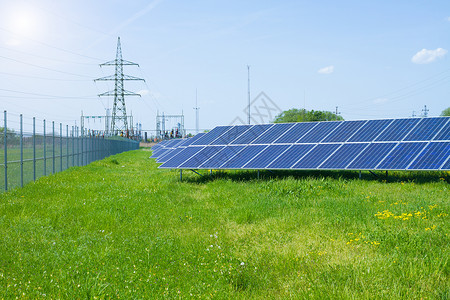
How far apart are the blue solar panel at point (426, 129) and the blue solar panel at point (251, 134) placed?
624 centimetres

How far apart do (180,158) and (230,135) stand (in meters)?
3.12

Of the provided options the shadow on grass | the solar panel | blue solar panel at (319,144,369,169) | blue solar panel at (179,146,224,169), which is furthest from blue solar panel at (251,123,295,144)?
the solar panel

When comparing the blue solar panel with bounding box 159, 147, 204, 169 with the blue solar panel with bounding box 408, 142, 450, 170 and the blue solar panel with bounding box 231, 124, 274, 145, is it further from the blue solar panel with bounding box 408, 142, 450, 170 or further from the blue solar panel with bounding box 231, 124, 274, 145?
the blue solar panel with bounding box 408, 142, 450, 170

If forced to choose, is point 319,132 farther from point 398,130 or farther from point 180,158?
point 180,158

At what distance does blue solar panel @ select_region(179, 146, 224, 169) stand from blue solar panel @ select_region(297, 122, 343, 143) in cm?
360

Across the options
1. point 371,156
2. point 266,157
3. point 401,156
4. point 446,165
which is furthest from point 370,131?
point 266,157

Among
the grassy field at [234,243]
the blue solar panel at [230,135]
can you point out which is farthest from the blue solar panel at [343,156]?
the blue solar panel at [230,135]

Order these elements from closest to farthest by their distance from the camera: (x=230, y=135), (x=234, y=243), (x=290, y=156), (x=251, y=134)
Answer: (x=234, y=243) < (x=290, y=156) < (x=251, y=134) < (x=230, y=135)

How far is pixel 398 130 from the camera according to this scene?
1543cm

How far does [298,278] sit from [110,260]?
3.09 metres

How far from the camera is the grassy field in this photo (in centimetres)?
525

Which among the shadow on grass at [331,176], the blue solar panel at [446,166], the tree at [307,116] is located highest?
the tree at [307,116]

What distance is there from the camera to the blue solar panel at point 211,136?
59.0 feet

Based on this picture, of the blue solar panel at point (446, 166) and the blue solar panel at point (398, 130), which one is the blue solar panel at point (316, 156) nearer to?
the blue solar panel at point (398, 130)
